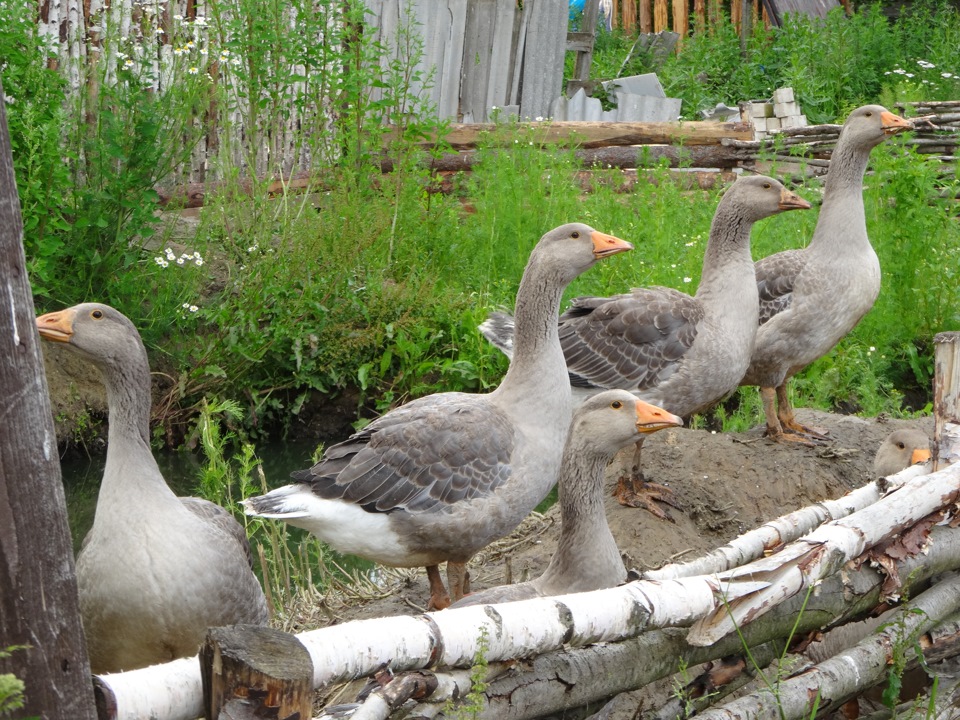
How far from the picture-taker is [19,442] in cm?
226

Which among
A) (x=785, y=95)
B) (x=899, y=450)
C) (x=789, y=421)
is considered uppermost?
(x=785, y=95)

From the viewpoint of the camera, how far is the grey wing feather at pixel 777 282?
6668mm

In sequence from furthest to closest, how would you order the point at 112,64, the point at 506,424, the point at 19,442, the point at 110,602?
the point at 112,64
the point at 506,424
the point at 110,602
the point at 19,442

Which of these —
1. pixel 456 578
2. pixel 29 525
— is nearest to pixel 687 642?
pixel 456 578

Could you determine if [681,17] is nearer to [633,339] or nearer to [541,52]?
[541,52]

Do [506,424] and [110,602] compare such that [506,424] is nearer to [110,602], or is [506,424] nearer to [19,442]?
[110,602]

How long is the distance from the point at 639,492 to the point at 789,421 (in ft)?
4.42

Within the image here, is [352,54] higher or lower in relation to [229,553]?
higher

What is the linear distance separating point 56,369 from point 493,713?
6480 mm

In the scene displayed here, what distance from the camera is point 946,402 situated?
4805 mm

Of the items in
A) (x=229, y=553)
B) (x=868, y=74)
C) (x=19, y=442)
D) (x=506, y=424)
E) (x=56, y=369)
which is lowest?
(x=56, y=369)

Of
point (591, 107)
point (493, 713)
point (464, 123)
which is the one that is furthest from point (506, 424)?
point (591, 107)

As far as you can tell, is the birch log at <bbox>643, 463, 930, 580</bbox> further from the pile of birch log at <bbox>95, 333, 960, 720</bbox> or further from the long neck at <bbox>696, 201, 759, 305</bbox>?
the long neck at <bbox>696, 201, 759, 305</bbox>

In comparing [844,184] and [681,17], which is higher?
[681,17]
